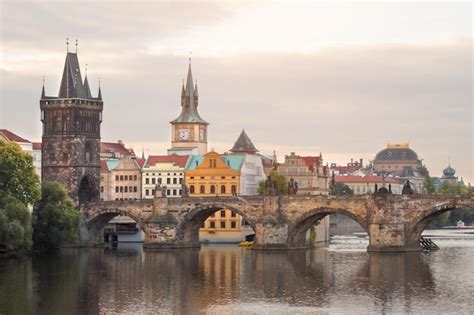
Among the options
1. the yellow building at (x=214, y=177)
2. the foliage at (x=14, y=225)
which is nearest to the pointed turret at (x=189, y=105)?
the yellow building at (x=214, y=177)

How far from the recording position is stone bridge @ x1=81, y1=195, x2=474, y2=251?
109 m

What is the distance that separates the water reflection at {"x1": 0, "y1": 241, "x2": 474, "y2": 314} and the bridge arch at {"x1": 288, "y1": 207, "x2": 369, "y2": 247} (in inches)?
111

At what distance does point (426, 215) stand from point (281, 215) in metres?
14.1

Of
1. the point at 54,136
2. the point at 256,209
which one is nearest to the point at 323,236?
the point at 256,209

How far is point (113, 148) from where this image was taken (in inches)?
7195

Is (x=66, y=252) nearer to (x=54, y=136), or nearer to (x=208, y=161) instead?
(x=54, y=136)

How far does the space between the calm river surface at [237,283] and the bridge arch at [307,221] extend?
260 centimetres

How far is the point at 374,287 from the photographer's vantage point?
7956 cm

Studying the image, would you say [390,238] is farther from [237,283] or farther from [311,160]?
[311,160]

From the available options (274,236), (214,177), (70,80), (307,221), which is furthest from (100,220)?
(307,221)

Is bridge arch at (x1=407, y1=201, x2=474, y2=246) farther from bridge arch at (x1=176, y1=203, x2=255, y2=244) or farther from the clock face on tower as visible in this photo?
the clock face on tower

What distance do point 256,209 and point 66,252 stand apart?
18175 millimetres

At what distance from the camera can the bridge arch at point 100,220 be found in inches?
4818

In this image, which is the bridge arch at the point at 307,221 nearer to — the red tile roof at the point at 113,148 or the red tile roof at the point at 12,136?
the red tile roof at the point at 12,136
